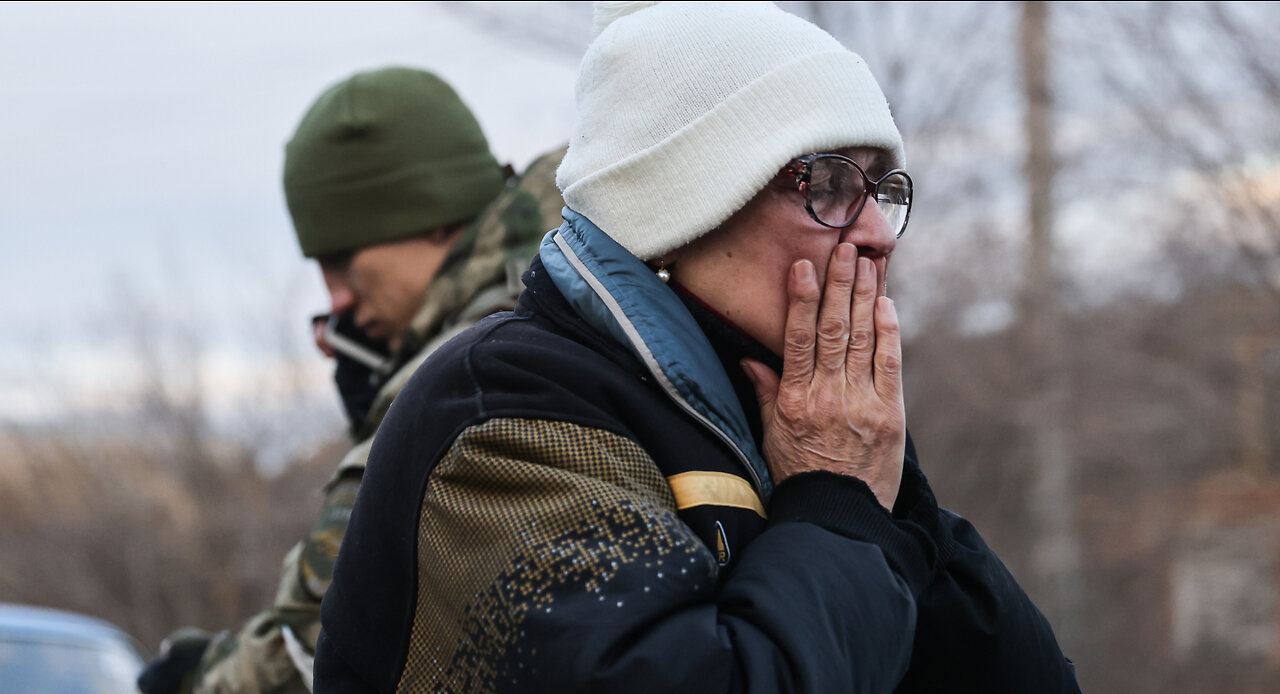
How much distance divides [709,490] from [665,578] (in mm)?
226

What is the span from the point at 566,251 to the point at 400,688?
0.67m

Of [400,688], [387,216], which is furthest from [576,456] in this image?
[387,216]

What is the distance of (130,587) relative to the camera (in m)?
12.4

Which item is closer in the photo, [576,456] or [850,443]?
[576,456]

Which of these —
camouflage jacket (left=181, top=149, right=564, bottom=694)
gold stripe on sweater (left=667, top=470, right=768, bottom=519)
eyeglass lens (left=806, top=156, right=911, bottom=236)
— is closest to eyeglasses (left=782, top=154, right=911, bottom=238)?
eyeglass lens (left=806, top=156, right=911, bottom=236)

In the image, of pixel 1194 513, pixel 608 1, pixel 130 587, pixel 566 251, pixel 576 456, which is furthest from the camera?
pixel 130 587

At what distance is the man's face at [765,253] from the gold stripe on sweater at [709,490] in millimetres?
261

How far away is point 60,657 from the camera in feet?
14.7

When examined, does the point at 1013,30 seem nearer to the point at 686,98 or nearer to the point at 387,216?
the point at 387,216

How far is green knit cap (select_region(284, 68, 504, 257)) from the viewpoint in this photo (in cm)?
332

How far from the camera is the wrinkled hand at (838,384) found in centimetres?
178

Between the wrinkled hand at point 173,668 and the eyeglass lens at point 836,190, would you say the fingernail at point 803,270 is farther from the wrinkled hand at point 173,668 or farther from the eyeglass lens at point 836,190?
the wrinkled hand at point 173,668

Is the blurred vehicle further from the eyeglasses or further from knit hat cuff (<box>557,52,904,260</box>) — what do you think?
the eyeglasses

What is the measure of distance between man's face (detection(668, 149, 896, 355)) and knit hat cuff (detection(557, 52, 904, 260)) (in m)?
0.04
